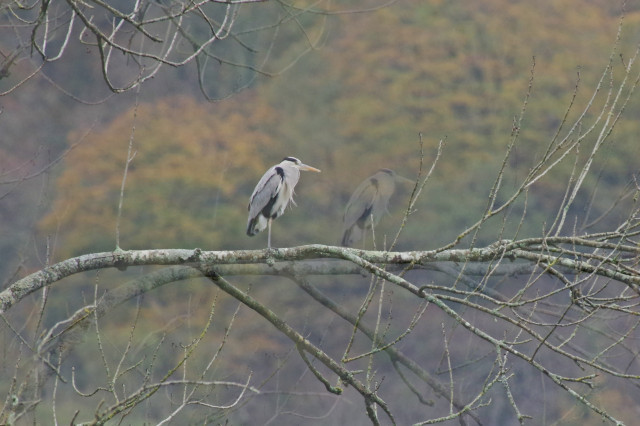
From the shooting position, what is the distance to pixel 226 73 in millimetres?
8703

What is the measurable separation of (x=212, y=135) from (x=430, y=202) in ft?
7.97

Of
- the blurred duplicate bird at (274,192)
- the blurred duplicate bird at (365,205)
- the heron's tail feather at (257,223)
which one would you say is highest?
the blurred duplicate bird at (274,192)

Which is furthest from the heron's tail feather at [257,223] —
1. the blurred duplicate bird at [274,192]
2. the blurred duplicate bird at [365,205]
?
the blurred duplicate bird at [365,205]

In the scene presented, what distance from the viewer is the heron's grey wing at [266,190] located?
3875 millimetres

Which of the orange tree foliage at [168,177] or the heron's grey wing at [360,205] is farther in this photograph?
the orange tree foliage at [168,177]

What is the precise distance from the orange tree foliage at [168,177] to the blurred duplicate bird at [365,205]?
8.09ft

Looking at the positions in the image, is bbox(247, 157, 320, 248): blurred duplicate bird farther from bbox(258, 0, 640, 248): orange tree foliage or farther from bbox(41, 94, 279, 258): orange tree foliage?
bbox(258, 0, 640, 248): orange tree foliage

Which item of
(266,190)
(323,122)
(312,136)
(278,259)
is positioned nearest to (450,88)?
(323,122)

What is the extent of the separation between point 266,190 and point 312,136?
13.3ft

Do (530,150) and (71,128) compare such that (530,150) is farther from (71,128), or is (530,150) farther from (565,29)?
(71,128)

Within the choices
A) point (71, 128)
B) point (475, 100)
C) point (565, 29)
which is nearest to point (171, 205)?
point (71, 128)

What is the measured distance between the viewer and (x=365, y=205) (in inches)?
187

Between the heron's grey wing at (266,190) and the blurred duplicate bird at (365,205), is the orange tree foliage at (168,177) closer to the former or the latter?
the blurred duplicate bird at (365,205)

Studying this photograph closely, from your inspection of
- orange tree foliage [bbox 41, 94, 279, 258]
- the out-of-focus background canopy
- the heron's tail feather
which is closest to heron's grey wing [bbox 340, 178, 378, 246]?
the heron's tail feather
